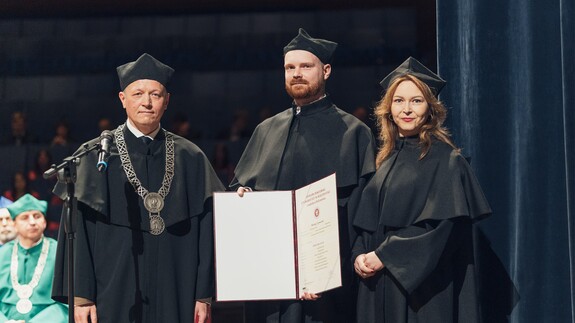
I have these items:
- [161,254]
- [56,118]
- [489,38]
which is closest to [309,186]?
[161,254]

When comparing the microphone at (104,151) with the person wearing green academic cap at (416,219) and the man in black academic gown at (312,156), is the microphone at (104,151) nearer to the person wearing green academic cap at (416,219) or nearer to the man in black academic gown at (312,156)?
the man in black academic gown at (312,156)

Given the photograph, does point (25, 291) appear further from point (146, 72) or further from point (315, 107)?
point (315, 107)

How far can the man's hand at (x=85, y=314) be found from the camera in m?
5.16

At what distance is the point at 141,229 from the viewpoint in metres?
5.32

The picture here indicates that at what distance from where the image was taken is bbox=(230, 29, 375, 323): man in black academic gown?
5277mm

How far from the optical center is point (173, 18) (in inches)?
527

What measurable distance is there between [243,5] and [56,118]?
285cm

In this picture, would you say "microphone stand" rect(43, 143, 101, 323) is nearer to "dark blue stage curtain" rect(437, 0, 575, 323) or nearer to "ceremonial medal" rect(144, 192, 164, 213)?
"ceremonial medal" rect(144, 192, 164, 213)

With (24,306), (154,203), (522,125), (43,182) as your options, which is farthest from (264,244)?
(43,182)

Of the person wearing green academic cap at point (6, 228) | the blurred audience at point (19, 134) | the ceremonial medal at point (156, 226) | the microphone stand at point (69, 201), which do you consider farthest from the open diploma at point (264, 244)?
the blurred audience at point (19, 134)

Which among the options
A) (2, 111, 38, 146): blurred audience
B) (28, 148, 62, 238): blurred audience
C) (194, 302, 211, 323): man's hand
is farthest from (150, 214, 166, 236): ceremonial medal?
(2, 111, 38, 146): blurred audience

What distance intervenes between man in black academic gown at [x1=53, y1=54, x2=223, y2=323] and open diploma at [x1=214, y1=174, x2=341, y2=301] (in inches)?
6.7

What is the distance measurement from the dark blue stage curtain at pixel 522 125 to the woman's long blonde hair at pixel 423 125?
713mm

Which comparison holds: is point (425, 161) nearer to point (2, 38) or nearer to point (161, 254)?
point (161, 254)
